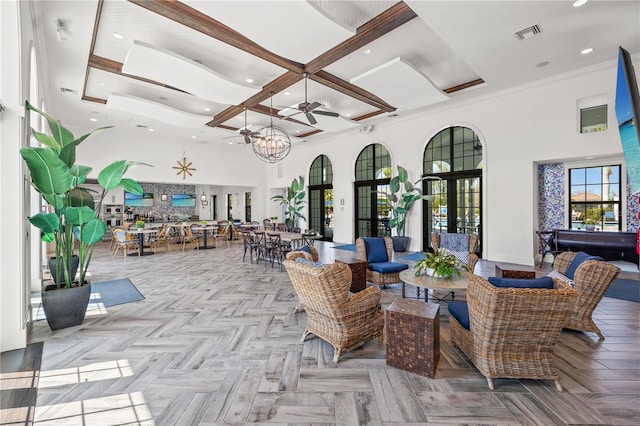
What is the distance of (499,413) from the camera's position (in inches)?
82.0

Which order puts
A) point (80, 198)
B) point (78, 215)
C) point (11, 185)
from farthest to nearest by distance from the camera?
point (80, 198), point (78, 215), point (11, 185)

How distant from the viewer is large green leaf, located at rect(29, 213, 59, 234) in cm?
322

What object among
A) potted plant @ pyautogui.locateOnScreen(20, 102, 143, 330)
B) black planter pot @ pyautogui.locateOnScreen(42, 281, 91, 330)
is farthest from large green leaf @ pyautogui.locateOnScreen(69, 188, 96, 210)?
black planter pot @ pyautogui.locateOnScreen(42, 281, 91, 330)

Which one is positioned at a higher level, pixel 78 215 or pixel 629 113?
pixel 629 113

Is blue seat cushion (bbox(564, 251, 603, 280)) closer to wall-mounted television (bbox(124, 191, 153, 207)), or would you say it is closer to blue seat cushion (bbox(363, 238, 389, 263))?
blue seat cushion (bbox(363, 238, 389, 263))

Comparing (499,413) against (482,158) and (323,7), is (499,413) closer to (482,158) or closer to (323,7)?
(323,7)

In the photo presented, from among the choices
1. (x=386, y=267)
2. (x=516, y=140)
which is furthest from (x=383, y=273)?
(x=516, y=140)

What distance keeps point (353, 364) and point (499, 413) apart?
1.16 metres

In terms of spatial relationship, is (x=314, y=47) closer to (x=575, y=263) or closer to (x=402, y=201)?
(x=575, y=263)

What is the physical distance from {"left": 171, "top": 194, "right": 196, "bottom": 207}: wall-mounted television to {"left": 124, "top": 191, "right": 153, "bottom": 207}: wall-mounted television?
105cm

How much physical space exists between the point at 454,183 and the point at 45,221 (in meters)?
8.35

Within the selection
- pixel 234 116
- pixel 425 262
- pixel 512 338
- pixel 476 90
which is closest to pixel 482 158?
pixel 476 90

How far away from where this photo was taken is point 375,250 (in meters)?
5.08

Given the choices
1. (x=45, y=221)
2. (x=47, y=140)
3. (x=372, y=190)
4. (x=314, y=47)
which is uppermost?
(x=314, y=47)
